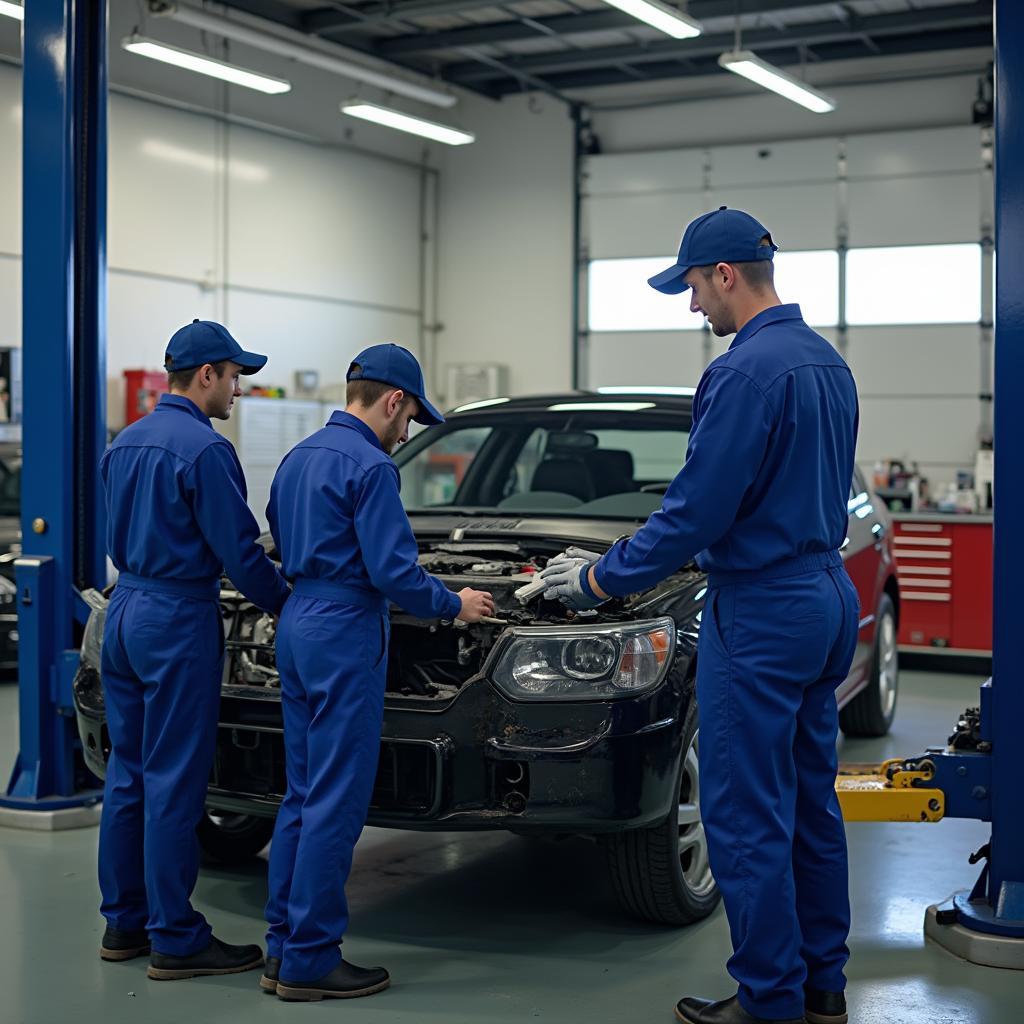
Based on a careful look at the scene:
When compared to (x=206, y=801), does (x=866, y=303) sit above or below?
above

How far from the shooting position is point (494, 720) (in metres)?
3.47

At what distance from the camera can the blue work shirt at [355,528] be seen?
3203 mm

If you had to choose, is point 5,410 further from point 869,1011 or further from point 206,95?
point 869,1011

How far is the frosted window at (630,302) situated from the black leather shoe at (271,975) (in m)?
10.7

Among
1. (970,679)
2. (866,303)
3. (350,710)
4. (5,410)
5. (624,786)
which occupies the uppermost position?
(866,303)

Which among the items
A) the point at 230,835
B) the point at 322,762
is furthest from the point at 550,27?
the point at 322,762

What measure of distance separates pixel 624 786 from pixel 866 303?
10033mm

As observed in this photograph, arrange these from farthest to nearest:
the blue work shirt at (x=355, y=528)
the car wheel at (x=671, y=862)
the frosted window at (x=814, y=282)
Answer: the frosted window at (x=814, y=282)
the car wheel at (x=671, y=862)
the blue work shirt at (x=355, y=528)

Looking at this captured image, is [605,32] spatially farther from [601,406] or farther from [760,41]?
[601,406]

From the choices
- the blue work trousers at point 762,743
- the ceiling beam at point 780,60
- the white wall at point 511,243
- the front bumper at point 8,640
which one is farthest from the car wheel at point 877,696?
the white wall at point 511,243

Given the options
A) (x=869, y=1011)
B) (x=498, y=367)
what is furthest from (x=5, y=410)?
(x=869, y=1011)

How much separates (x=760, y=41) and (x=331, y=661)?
33.9ft

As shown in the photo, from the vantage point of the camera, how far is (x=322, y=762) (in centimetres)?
322

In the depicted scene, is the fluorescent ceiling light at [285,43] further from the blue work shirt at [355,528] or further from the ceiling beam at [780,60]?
the blue work shirt at [355,528]
